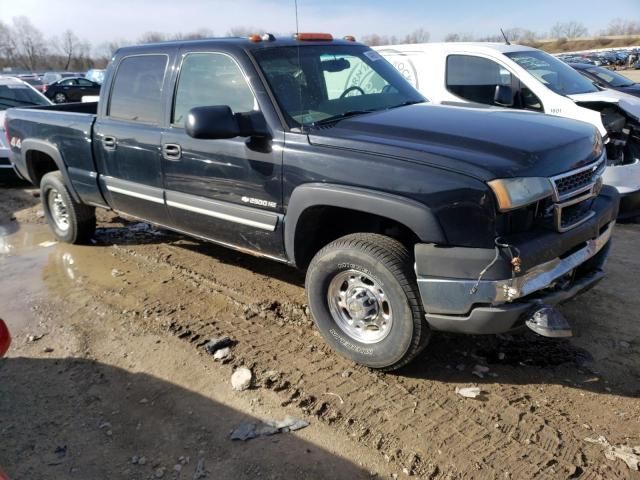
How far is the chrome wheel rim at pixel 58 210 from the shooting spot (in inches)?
235

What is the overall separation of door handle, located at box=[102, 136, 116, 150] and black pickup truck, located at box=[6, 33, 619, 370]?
0.07 feet

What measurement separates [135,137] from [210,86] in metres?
0.91

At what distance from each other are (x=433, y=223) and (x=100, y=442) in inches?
82.4

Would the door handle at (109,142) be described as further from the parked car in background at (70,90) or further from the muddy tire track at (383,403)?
the parked car in background at (70,90)

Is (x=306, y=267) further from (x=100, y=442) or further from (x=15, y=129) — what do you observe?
(x=15, y=129)

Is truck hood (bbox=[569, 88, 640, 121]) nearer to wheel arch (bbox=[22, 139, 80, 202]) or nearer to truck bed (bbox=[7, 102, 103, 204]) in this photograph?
truck bed (bbox=[7, 102, 103, 204])

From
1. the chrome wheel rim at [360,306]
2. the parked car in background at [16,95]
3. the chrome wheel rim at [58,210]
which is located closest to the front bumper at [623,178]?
the chrome wheel rim at [360,306]

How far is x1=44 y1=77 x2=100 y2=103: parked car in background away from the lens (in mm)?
26972

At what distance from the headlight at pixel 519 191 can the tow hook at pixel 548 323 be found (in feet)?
1.83

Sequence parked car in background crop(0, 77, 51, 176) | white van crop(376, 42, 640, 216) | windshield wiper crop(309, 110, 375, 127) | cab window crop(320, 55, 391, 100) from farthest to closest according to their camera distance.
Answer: parked car in background crop(0, 77, 51, 176)
white van crop(376, 42, 640, 216)
cab window crop(320, 55, 391, 100)
windshield wiper crop(309, 110, 375, 127)

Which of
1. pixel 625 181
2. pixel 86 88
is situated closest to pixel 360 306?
pixel 625 181

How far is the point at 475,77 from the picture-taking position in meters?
7.10

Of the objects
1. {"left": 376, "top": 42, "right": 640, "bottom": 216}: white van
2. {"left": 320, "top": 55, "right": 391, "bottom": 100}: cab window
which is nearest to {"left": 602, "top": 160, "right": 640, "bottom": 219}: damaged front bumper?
{"left": 376, "top": 42, "right": 640, "bottom": 216}: white van

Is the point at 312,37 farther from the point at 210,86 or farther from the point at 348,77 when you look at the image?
the point at 210,86
